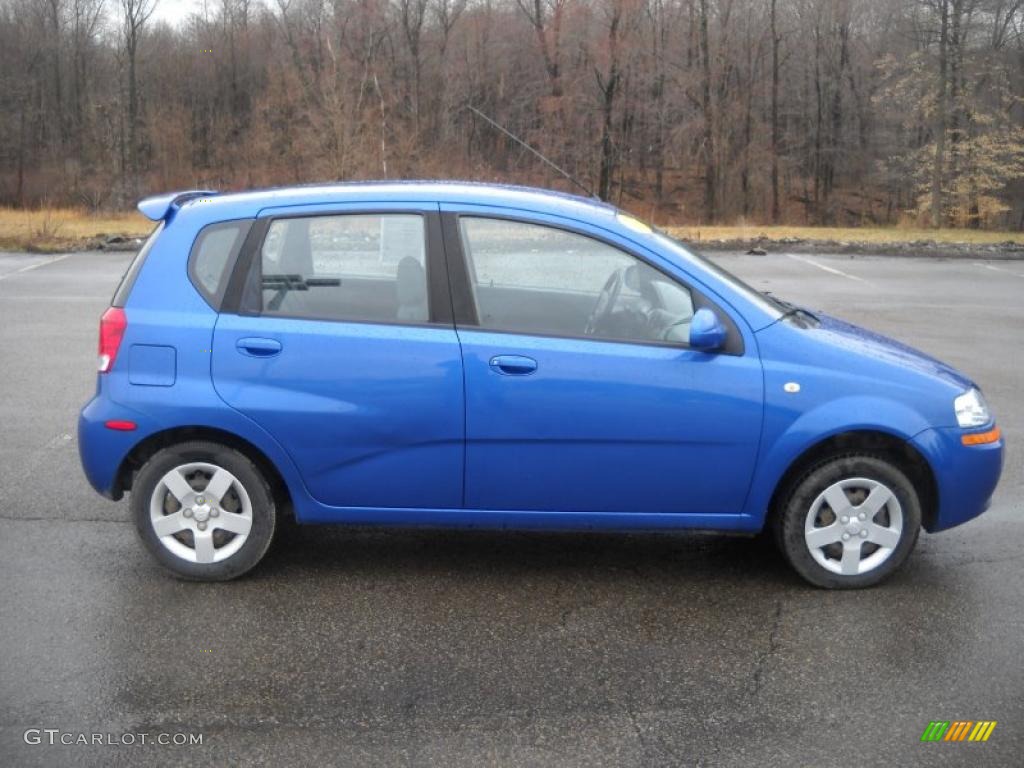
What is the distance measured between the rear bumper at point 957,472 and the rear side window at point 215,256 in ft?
9.91

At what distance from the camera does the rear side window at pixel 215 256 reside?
15.8 ft

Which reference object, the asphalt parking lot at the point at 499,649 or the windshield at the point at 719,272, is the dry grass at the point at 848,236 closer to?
the windshield at the point at 719,272

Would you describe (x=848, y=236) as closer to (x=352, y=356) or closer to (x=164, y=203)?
(x=164, y=203)

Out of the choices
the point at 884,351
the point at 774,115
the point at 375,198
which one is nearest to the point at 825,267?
the point at 884,351

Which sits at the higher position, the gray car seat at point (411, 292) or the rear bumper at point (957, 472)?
the gray car seat at point (411, 292)

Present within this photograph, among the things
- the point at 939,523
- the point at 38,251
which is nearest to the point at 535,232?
the point at 939,523

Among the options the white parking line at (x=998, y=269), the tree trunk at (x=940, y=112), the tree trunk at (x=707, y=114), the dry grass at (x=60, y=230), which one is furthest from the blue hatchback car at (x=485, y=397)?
the tree trunk at (x=707, y=114)

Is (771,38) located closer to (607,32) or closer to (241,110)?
(607,32)

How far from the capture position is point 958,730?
144 inches

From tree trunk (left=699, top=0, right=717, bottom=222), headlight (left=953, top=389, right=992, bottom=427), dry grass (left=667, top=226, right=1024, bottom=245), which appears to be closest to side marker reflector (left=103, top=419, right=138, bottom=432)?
headlight (left=953, top=389, right=992, bottom=427)

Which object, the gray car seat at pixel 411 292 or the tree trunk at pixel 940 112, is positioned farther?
the tree trunk at pixel 940 112

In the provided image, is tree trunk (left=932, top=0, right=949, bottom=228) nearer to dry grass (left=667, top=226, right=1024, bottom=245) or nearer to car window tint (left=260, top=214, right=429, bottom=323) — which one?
dry grass (left=667, top=226, right=1024, bottom=245)

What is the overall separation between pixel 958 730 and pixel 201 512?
309cm

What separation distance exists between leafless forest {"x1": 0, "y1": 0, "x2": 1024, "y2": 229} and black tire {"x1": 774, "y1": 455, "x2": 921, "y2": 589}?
42079 mm
